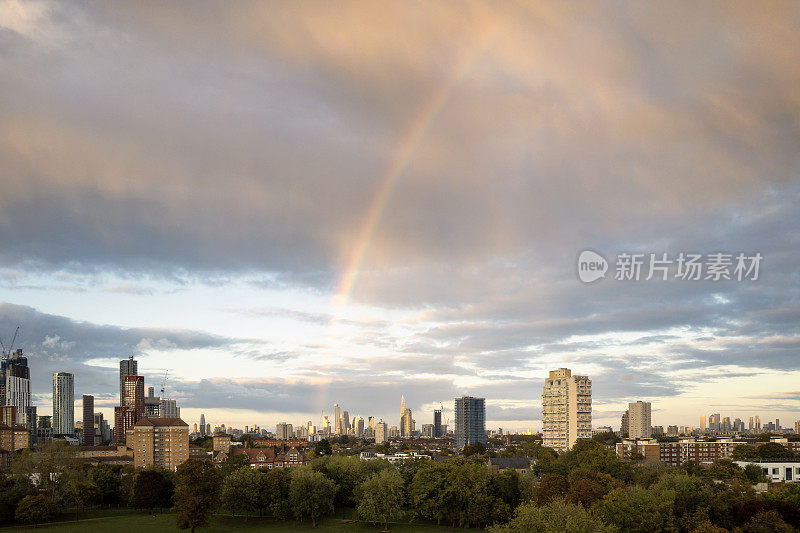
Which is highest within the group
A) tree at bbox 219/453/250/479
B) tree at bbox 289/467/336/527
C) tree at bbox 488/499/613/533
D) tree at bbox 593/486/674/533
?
tree at bbox 488/499/613/533

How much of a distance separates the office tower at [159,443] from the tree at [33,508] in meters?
71.2

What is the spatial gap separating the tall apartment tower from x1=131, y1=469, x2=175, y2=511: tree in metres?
108

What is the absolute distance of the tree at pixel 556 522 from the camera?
43312 mm

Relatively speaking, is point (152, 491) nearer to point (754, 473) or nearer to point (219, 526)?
point (219, 526)

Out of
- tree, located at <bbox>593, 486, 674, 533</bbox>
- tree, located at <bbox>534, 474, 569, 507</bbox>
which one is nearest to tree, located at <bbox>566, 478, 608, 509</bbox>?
tree, located at <bbox>534, 474, 569, 507</bbox>

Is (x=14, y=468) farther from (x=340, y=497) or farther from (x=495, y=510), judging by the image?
(x=495, y=510)

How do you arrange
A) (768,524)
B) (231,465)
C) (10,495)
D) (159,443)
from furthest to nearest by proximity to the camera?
(159,443)
(231,465)
(10,495)
(768,524)

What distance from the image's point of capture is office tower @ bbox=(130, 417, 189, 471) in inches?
5728

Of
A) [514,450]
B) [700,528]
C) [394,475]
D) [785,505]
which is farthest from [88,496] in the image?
[514,450]

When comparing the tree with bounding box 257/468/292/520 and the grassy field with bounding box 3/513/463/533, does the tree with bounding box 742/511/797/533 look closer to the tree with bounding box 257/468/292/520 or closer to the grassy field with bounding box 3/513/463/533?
the grassy field with bounding box 3/513/463/533

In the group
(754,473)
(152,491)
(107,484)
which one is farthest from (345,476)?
(754,473)

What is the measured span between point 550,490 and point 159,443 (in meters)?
103

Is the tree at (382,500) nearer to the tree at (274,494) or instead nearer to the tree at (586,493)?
the tree at (274,494)

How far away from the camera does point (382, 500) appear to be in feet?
252
